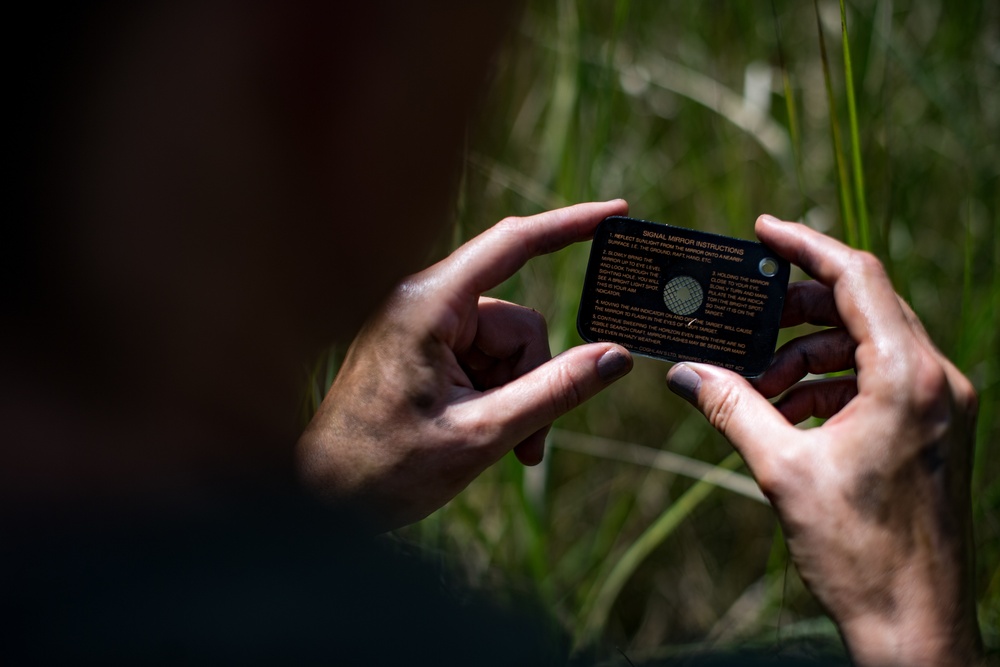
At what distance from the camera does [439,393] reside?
75 centimetres

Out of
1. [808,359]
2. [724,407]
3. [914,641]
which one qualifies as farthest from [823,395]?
[914,641]

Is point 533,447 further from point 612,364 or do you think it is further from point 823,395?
point 823,395

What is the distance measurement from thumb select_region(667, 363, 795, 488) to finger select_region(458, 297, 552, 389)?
0.16 m

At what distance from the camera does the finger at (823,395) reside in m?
0.78

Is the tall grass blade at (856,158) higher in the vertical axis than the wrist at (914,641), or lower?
higher

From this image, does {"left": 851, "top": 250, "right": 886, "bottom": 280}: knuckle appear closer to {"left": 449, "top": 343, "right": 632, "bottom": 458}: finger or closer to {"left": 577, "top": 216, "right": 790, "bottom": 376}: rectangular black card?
{"left": 577, "top": 216, "right": 790, "bottom": 376}: rectangular black card

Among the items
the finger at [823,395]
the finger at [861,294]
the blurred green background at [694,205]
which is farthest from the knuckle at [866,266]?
the blurred green background at [694,205]

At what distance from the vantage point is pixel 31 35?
49cm

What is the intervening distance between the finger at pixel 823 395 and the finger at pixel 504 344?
25cm

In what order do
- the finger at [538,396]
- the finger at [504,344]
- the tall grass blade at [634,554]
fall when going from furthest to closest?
the tall grass blade at [634,554] < the finger at [504,344] < the finger at [538,396]

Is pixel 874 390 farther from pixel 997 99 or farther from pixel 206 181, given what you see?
pixel 997 99

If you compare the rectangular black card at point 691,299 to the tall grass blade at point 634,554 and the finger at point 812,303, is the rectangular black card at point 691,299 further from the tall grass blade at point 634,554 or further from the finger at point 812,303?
the tall grass blade at point 634,554

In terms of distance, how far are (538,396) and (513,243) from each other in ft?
0.48

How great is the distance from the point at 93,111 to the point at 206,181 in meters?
0.08
